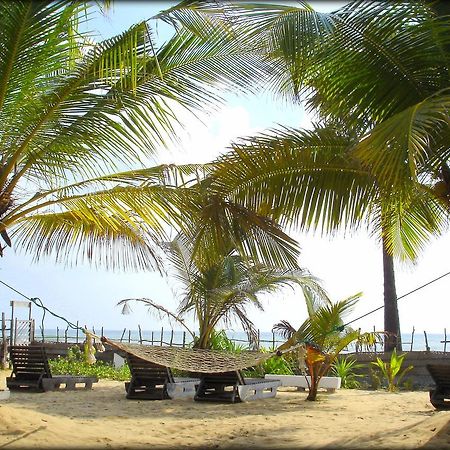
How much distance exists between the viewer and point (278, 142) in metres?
6.08

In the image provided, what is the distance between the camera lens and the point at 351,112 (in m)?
5.66

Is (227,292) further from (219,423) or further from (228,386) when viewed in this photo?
(219,423)

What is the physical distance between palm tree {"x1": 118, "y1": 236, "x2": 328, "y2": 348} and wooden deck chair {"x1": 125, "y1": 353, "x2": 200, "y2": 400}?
2562 millimetres

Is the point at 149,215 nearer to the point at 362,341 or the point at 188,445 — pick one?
the point at 188,445

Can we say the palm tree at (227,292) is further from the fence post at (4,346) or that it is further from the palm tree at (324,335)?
the fence post at (4,346)

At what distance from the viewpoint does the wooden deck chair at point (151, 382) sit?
8.48m

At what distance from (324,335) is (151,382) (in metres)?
2.25

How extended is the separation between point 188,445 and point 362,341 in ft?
13.7

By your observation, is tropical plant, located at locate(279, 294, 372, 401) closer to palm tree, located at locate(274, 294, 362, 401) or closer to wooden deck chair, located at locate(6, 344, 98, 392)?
palm tree, located at locate(274, 294, 362, 401)

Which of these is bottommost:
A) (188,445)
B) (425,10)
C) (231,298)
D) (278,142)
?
(188,445)

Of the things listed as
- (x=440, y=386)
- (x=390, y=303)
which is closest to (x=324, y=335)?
(x=440, y=386)

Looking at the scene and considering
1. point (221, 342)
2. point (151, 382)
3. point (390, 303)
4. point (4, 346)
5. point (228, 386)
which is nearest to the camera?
point (228, 386)

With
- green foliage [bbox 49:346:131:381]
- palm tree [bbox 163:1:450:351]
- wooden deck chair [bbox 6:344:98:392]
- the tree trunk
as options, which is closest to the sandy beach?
wooden deck chair [bbox 6:344:98:392]

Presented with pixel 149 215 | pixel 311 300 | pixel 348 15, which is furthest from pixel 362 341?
pixel 348 15
